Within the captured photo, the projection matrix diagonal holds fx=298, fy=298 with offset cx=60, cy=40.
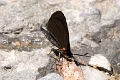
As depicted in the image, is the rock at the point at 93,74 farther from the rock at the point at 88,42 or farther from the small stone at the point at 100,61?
the rock at the point at 88,42

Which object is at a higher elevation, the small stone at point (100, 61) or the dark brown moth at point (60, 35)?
the dark brown moth at point (60, 35)

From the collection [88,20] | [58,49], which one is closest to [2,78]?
[58,49]

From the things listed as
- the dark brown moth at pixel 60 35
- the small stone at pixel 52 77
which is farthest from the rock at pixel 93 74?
the small stone at pixel 52 77

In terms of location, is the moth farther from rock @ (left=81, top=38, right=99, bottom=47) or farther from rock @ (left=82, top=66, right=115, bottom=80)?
rock @ (left=81, top=38, right=99, bottom=47)

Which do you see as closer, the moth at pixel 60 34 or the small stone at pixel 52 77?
the small stone at pixel 52 77

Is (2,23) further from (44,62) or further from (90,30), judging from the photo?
(90,30)

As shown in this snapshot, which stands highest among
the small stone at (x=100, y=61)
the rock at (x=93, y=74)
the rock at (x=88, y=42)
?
the rock at (x=88, y=42)

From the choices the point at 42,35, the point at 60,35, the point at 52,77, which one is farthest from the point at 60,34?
the point at 52,77

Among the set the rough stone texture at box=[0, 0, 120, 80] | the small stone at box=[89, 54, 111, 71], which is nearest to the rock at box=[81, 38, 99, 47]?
the rough stone texture at box=[0, 0, 120, 80]

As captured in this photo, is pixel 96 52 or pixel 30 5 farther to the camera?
pixel 30 5
